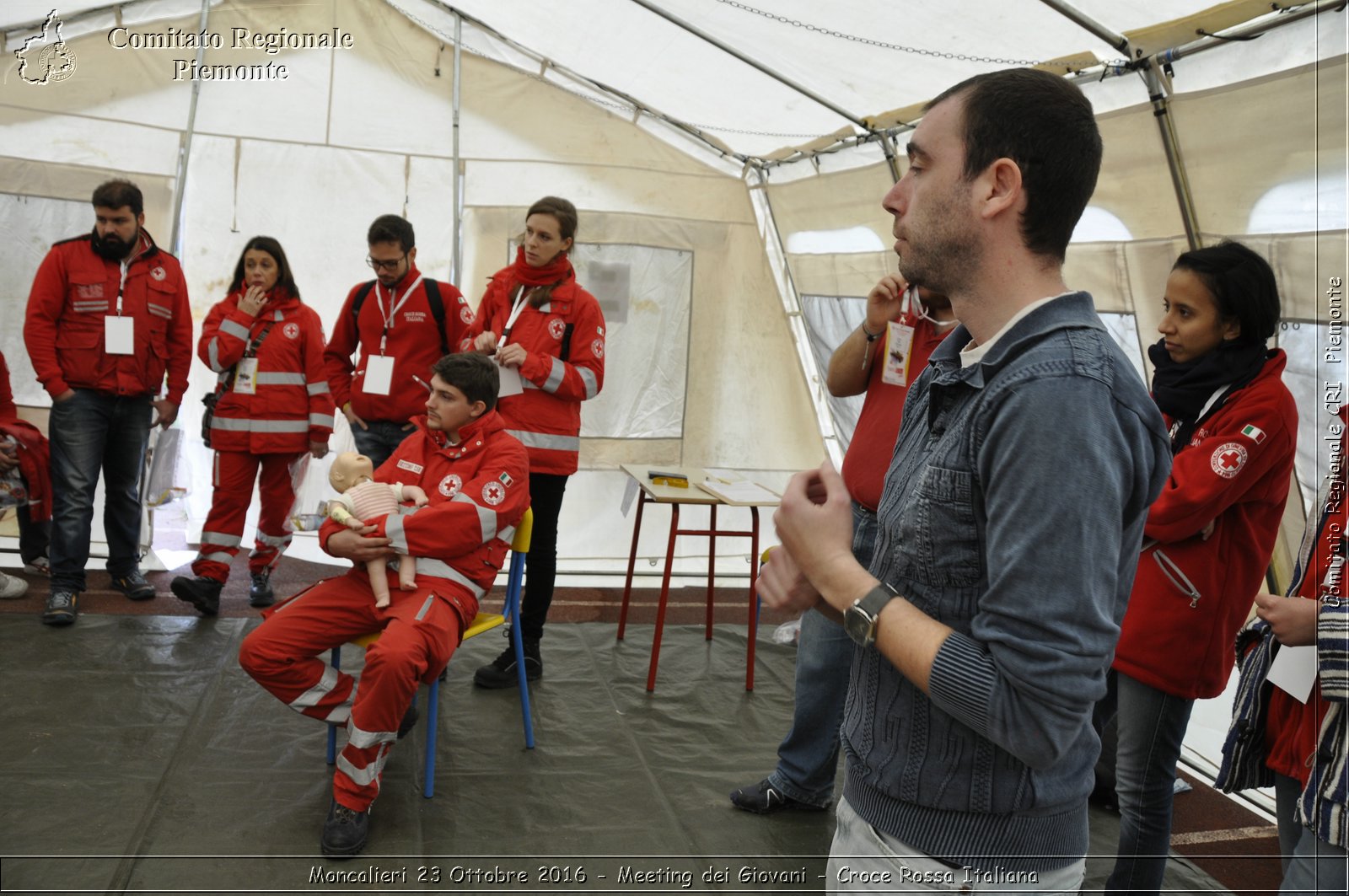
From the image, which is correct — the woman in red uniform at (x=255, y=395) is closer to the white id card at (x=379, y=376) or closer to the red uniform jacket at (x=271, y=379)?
the red uniform jacket at (x=271, y=379)

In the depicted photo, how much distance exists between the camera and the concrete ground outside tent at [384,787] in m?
2.37

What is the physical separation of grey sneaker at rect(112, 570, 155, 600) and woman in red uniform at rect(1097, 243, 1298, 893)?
13.1 ft

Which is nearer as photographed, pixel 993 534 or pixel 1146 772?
pixel 993 534

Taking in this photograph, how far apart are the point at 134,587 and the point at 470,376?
2.41 meters

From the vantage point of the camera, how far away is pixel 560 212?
137 inches

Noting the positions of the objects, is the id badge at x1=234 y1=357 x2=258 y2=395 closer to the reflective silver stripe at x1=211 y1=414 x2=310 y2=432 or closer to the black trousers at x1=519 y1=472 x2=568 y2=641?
the reflective silver stripe at x1=211 y1=414 x2=310 y2=432

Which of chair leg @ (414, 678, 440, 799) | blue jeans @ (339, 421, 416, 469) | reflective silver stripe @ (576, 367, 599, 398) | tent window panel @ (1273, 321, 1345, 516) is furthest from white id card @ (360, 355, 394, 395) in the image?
tent window panel @ (1273, 321, 1345, 516)

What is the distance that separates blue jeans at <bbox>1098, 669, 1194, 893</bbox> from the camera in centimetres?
205

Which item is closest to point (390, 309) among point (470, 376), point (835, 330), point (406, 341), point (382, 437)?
point (406, 341)

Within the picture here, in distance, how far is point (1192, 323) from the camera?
2.08 metres

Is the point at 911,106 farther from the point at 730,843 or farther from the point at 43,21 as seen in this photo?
the point at 43,21

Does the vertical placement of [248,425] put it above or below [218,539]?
above

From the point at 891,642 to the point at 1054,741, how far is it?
164mm

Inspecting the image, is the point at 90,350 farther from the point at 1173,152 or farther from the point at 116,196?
the point at 1173,152
